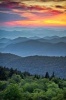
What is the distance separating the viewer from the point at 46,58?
8836 millimetres

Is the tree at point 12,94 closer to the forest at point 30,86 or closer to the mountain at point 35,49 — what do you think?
the forest at point 30,86

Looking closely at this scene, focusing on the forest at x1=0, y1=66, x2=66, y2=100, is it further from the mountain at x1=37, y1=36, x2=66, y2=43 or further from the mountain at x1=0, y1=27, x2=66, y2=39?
the mountain at x1=0, y1=27, x2=66, y2=39

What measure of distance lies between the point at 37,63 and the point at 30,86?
1086 mm

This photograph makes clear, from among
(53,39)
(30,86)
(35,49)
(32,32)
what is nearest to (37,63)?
(35,49)

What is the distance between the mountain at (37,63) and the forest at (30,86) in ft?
0.50

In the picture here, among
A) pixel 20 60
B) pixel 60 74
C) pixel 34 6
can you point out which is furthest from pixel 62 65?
pixel 34 6

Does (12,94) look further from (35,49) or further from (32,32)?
(32,32)

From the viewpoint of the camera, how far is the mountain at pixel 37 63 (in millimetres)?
8578

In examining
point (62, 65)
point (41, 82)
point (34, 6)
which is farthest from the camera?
point (41, 82)

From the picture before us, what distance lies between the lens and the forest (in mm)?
8078

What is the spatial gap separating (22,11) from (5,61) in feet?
4.41

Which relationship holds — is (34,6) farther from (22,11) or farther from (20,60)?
(20,60)

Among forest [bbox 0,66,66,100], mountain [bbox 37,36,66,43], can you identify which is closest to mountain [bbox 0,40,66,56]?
mountain [bbox 37,36,66,43]

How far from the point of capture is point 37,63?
8914mm
